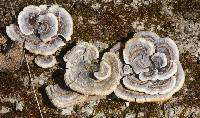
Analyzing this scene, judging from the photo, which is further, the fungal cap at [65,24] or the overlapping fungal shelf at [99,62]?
the fungal cap at [65,24]

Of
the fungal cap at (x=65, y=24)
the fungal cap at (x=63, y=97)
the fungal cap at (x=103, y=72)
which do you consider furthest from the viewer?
the fungal cap at (x=65, y=24)

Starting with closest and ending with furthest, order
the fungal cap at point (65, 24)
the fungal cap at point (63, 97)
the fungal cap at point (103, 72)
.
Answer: the fungal cap at point (103, 72)
the fungal cap at point (63, 97)
the fungal cap at point (65, 24)

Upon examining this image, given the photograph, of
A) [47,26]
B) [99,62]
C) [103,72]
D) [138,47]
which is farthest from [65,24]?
[138,47]

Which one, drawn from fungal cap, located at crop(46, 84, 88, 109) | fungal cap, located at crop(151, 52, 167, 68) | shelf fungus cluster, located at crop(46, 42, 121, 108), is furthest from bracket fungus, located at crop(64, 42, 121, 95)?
fungal cap, located at crop(151, 52, 167, 68)

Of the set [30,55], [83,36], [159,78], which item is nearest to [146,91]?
[159,78]

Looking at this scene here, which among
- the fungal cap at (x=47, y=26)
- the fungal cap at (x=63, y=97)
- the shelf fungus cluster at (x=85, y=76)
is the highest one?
the fungal cap at (x=47, y=26)

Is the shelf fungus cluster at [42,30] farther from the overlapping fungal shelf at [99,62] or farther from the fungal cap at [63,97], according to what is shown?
the fungal cap at [63,97]

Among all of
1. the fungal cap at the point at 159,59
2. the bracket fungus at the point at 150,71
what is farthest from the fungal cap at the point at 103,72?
the fungal cap at the point at 159,59
